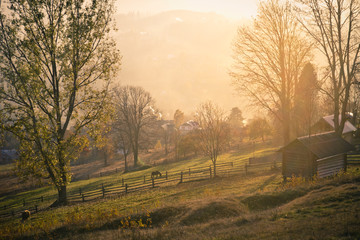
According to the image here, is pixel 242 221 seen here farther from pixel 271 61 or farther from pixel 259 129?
pixel 259 129

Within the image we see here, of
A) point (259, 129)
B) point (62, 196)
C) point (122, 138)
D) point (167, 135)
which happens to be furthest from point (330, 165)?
point (167, 135)

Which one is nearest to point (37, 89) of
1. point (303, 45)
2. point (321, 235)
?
point (321, 235)

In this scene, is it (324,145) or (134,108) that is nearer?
(324,145)

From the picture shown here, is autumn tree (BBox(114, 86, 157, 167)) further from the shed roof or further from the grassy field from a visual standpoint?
the grassy field

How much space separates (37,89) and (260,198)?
14.7 meters

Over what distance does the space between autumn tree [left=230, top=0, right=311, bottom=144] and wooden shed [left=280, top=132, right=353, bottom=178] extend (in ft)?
7.65

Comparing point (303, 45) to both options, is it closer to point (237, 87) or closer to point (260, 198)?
point (237, 87)

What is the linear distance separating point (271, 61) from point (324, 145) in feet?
27.2

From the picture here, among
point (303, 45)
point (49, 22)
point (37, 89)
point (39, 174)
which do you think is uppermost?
point (49, 22)

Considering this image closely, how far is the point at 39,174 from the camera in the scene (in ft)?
45.3

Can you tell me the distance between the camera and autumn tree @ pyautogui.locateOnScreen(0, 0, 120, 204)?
44.9 ft

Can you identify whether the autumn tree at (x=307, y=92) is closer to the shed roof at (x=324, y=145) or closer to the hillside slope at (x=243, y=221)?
the shed roof at (x=324, y=145)

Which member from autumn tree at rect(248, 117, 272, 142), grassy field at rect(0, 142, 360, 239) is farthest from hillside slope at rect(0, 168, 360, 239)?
autumn tree at rect(248, 117, 272, 142)

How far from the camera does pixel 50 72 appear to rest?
50.3ft
